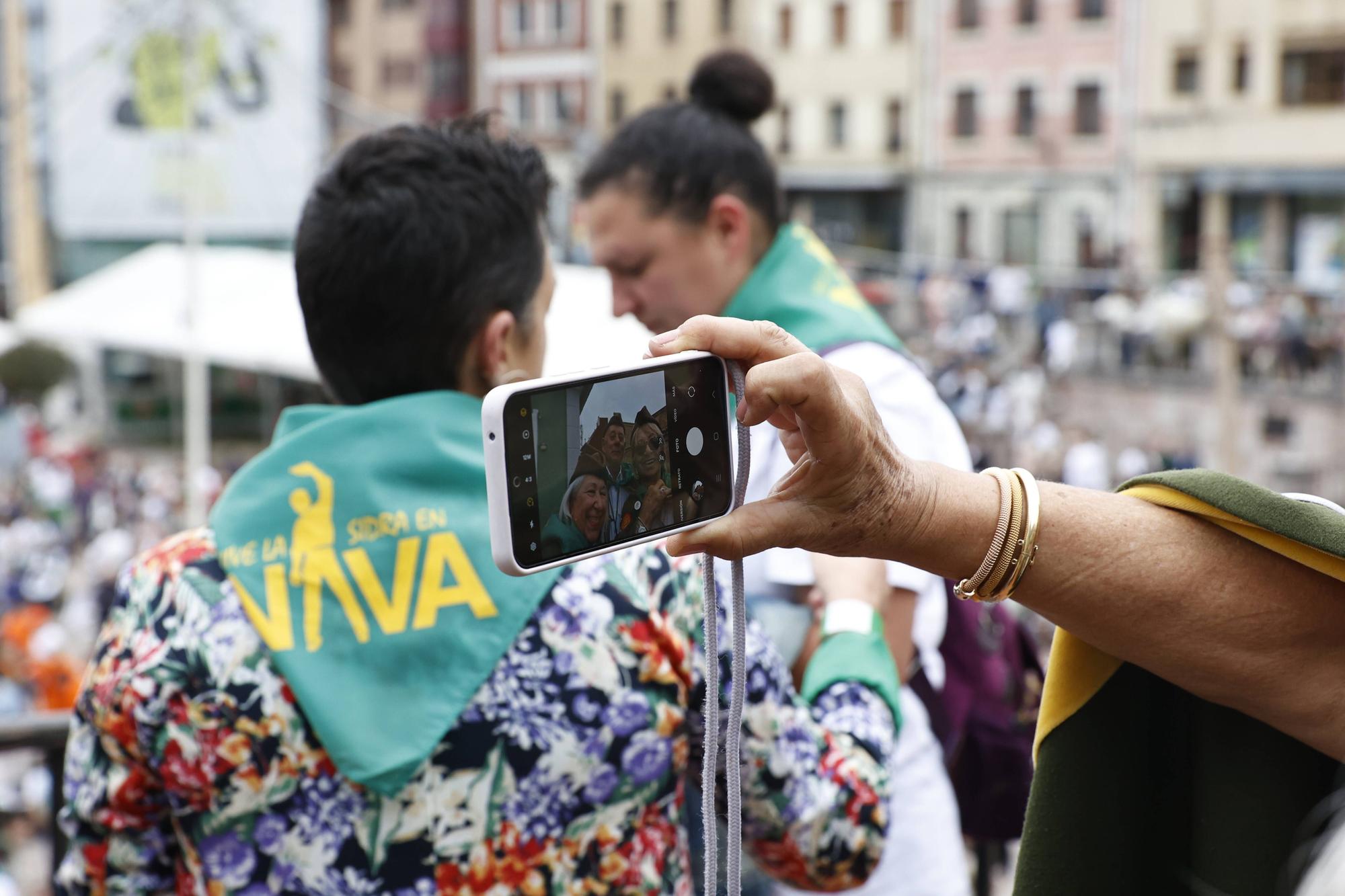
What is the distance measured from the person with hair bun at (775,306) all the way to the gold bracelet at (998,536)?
65 cm

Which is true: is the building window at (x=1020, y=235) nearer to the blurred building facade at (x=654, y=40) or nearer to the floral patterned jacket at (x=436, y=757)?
the blurred building facade at (x=654, y=40)

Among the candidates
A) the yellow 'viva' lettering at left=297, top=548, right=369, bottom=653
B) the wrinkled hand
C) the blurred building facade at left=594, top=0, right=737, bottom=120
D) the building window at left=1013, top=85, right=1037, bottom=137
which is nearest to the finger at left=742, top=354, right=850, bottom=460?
the wrinkled hand

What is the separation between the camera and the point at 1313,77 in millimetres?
27812

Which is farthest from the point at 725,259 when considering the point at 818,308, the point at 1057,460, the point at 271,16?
the point at 271,16

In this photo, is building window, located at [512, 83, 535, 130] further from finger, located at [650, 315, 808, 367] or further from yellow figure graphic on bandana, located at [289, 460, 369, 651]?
finger, located at [650, 315, 808, 367]

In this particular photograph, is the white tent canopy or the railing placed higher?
the white tent canopy

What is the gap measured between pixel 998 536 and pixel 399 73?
4207cm

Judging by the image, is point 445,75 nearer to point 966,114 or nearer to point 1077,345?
point 966,114

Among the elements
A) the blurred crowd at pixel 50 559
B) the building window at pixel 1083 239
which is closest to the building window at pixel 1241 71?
the building window at pixel 1083 239

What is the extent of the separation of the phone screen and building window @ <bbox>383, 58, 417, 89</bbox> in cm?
4165

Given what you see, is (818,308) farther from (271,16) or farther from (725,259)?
(271,16)

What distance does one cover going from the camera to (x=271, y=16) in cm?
3212

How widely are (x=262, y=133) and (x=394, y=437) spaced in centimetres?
2983

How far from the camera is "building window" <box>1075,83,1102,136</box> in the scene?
103 ft
